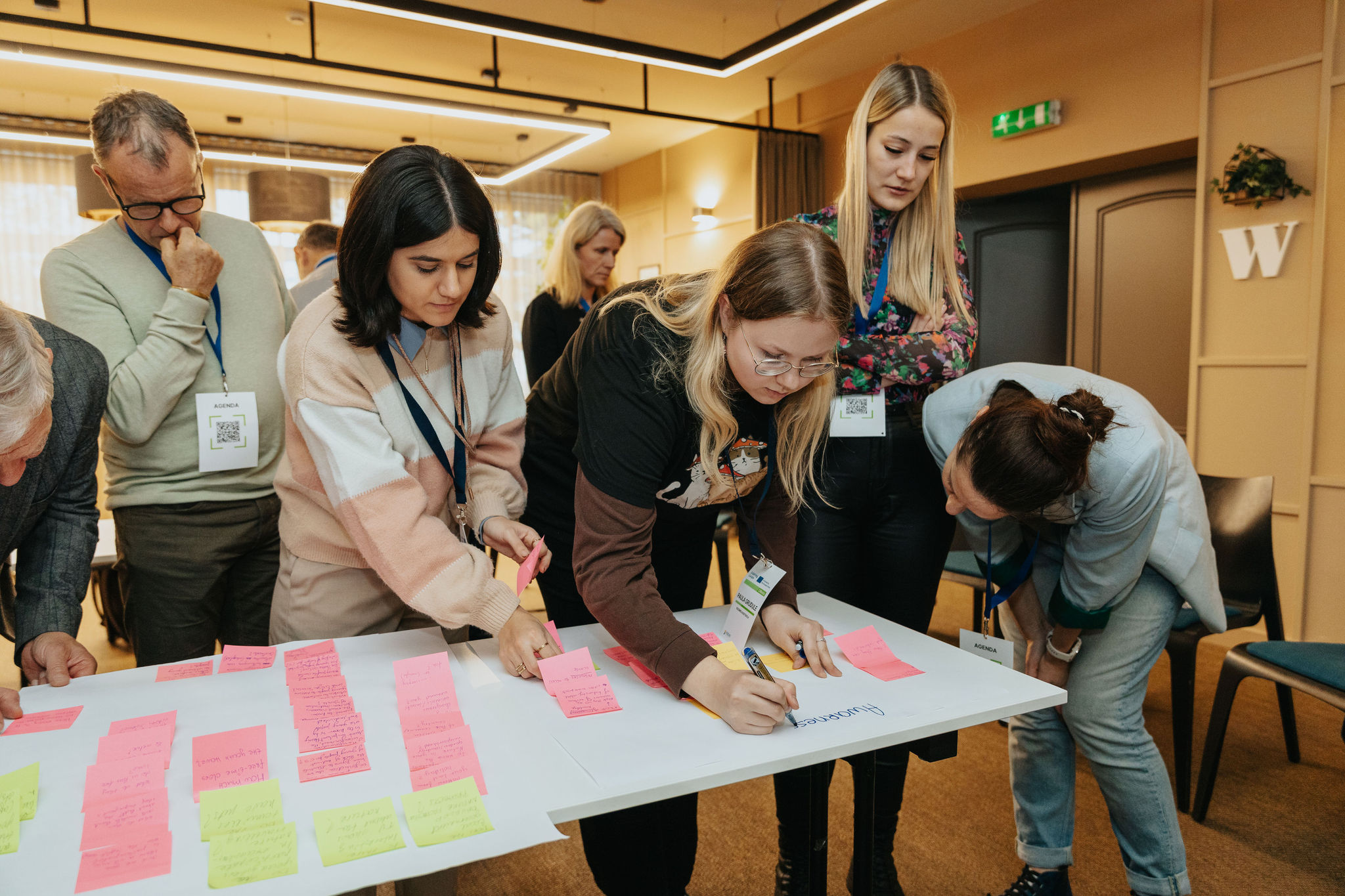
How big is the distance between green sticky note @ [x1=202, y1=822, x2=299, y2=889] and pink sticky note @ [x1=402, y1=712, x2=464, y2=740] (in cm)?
21

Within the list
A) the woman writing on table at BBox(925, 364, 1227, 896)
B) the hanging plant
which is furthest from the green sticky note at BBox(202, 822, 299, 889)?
the hanging plant

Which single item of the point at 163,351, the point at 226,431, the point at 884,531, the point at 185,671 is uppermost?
the point at 163,351

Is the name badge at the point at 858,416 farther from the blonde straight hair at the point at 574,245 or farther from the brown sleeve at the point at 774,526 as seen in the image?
the blonde straight hair at the point at 574,245

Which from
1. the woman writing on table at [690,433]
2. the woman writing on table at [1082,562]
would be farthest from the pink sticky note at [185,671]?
the woman writing on table at [1082,562]

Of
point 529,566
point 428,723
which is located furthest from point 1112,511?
point 428,723

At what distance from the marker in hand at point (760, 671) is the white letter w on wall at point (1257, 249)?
10.2 ft

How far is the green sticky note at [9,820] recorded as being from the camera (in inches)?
31.1

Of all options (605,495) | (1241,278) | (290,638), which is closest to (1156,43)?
(1241,278)

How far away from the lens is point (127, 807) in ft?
2.80

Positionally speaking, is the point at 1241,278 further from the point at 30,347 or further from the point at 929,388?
the point at 30,347

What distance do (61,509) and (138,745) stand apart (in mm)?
498

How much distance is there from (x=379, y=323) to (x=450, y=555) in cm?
34

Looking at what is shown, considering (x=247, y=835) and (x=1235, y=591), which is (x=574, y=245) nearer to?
(x=1235, y=591)

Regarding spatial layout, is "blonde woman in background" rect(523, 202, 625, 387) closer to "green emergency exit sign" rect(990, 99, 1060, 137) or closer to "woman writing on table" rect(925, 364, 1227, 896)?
"woman writing on table" rect(925, 364, 1227, 896)
